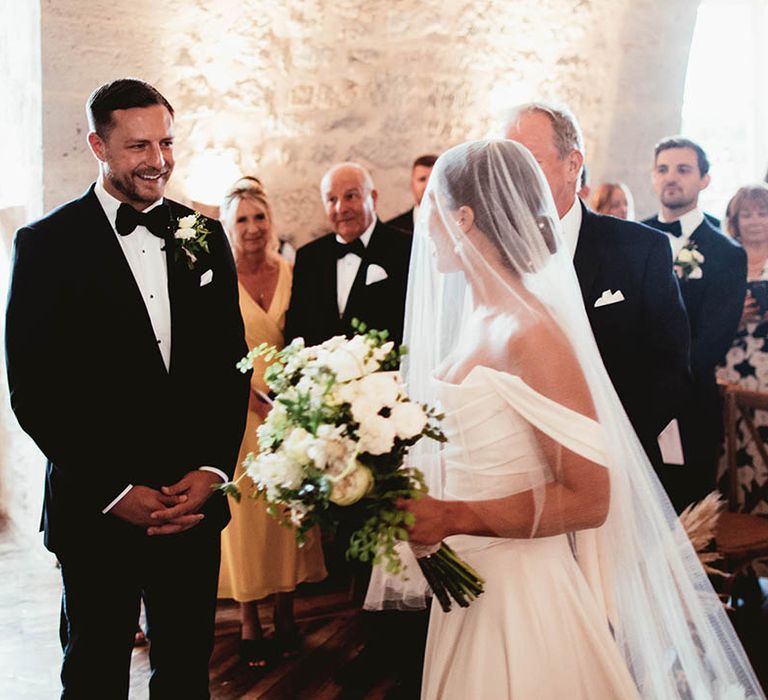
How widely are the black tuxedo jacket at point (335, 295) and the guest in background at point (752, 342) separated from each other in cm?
166

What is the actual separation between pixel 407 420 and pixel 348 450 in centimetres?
13

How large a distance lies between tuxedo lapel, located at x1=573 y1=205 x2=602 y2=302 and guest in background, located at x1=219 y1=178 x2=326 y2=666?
168cm

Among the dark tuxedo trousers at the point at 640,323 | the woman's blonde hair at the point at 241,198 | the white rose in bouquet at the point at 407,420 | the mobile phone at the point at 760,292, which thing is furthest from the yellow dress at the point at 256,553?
the mobile phone at the point at 760,292

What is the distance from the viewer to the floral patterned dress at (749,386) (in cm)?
429

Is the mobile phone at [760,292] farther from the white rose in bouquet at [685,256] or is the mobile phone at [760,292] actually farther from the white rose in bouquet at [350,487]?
the white rose in bouquet at [350,487]

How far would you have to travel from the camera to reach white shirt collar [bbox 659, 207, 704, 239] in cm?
427

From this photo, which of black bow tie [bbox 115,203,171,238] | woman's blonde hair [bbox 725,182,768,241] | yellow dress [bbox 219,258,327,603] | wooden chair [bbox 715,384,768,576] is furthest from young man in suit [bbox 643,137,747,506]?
black bow tie [bbox 115,203,171,238]

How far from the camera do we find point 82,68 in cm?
444

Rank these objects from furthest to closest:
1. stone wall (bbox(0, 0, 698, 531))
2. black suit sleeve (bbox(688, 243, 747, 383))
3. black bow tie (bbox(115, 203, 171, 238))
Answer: stone wall (bbox(0, 0, 698, 531))
black suit sleeve (bbox(688, 243, 747, 383))
black bow tie (bbox(115, 203, 171, 238))

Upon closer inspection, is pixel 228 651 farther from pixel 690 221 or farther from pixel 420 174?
pixel 690 221

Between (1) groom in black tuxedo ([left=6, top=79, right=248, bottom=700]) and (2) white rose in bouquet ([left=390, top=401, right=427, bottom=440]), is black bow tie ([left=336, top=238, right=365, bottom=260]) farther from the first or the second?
(2) white rose in bouquet ([left=390, top=401, right=427, bottom=440])

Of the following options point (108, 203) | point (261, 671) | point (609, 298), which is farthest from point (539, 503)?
point (261, 671)

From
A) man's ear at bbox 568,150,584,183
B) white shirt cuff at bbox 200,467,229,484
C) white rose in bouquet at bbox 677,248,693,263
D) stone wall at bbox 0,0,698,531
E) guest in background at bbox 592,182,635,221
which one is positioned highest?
stone wall at bbox 0,0,698,531

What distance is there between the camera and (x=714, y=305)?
3920 millimetres
